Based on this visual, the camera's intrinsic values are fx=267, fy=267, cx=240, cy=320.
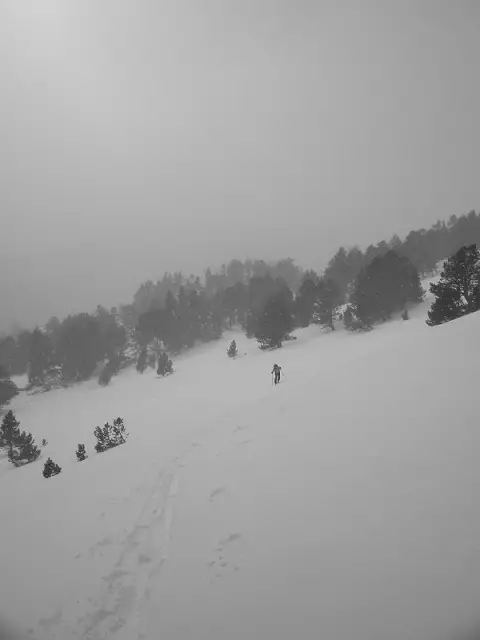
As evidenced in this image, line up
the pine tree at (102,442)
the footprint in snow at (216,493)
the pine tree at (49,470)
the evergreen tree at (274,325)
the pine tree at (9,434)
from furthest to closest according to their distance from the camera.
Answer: the evergreen tree at (274,325), the pine tree at (9,434), the pine tree at (102,442), the pine tree at (49,470), the footprint in snow at (216,493)

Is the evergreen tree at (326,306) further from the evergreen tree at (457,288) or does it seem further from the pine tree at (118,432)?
the pine tree at (118,432)

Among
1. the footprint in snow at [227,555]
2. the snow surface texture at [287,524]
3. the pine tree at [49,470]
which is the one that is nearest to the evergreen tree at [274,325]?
the snow surface texture at [287,524]

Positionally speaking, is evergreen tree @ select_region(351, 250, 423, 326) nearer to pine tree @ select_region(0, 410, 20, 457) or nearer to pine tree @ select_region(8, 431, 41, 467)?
pine tree @ select_region(8, 431, 41, 467)

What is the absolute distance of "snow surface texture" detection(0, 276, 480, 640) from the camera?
3.73 meters

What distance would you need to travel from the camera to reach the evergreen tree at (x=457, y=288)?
2250cm

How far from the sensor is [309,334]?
39469 mm

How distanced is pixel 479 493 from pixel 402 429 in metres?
2.24

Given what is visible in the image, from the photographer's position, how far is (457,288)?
23.6 metres

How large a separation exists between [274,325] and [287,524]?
31.5m

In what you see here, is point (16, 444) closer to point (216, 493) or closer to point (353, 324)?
point (216, 493)

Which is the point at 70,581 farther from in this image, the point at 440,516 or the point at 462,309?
the point at 462,309

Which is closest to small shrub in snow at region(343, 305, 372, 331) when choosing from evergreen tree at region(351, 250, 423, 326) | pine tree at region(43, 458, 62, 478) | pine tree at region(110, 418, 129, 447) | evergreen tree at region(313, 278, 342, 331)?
evergreen tree at region(351, 250, 423, 326)

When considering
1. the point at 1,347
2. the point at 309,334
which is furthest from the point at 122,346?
the point at 309,334

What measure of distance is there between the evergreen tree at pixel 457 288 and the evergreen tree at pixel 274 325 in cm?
1691
